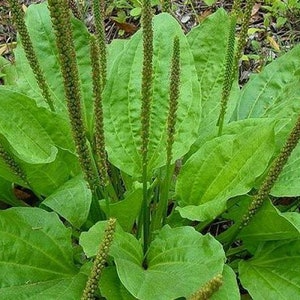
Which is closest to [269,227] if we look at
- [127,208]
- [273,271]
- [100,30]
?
[273,271]

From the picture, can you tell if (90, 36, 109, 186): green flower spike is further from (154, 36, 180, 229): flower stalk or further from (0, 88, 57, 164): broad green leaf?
(0, 88, 57, 164): broad green leaf

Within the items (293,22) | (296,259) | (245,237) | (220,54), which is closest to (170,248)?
(245,237)

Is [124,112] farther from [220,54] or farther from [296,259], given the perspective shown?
[296,259]

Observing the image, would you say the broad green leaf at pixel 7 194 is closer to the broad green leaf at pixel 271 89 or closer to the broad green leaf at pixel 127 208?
the broad green leaf at pixel 127 208

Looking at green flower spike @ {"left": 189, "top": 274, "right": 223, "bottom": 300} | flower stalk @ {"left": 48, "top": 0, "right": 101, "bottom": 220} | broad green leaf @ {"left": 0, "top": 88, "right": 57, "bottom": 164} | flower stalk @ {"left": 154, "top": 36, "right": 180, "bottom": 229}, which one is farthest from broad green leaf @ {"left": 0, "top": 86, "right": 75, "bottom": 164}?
green flower spike @ {"left": 189, "top": 274, "right": 223, "bottom": 300}

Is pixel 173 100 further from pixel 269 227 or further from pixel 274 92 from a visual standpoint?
pixel 274 92
